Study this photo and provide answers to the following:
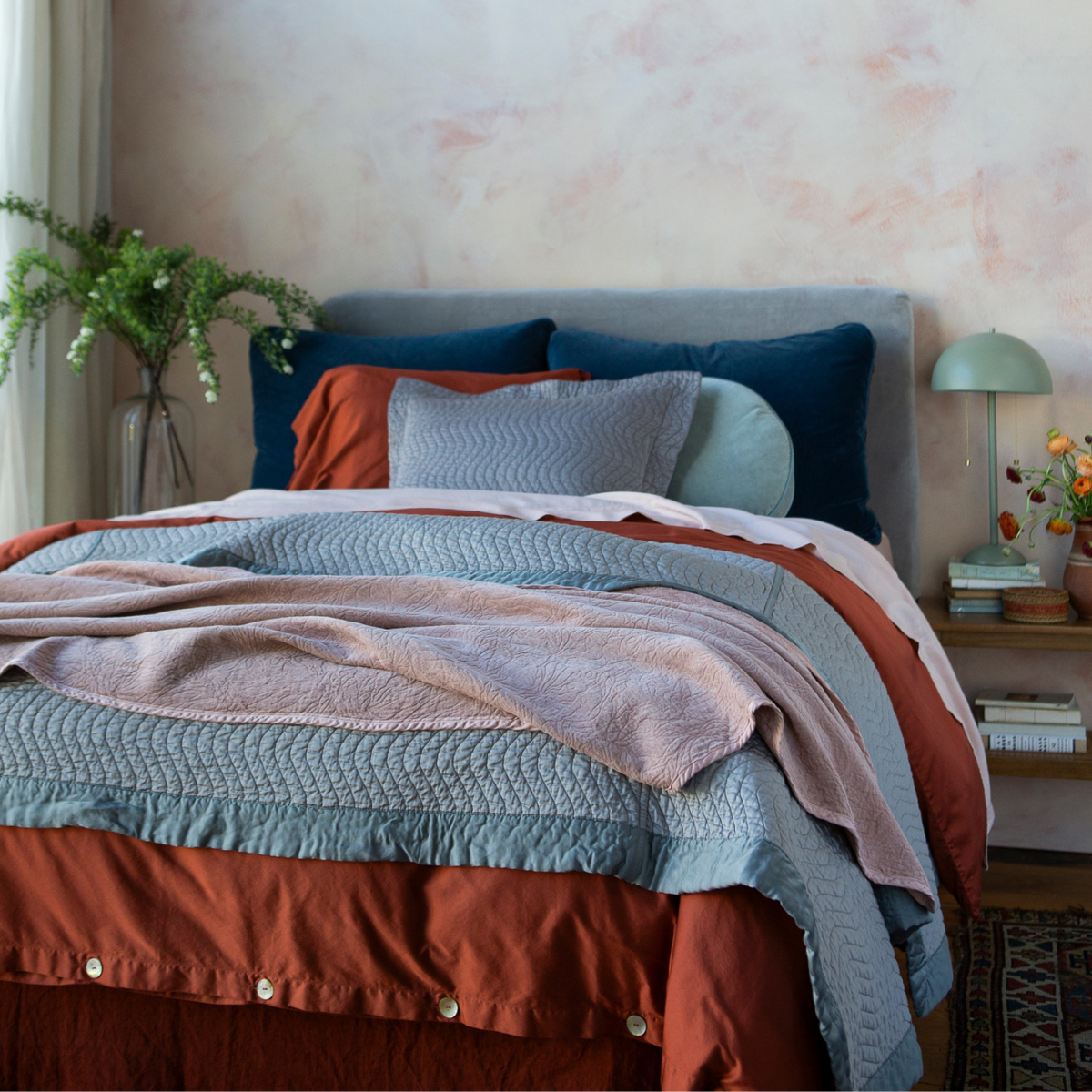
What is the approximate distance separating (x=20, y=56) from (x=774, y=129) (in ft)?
6.80

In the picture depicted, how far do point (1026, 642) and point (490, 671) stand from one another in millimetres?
1806

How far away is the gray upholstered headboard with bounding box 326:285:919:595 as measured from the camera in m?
2.91

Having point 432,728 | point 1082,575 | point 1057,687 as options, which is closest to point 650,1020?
point 432,728

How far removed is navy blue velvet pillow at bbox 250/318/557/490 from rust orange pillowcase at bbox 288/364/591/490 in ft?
0.42

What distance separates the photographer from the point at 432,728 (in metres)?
1.09

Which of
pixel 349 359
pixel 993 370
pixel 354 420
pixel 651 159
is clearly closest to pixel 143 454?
pixel 349 359

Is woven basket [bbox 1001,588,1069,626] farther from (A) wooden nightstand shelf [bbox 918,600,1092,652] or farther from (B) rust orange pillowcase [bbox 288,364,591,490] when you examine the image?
(B) rust orange pillowcase [bbox 288,364,591,490]

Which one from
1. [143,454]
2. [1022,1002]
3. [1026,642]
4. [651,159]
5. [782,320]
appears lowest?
[1022,1002]

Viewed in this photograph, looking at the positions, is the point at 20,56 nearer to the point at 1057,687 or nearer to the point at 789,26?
the point at 789,26

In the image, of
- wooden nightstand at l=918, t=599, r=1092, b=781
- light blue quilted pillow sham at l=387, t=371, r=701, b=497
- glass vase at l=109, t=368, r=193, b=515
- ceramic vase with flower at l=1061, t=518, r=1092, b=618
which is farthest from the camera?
glass vase at l=109, t=368, r=193, b=515

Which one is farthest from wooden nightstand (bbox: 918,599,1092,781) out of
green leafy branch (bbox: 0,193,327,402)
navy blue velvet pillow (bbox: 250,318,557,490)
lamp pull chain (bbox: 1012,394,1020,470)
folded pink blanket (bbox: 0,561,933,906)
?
green leafy branch (bbox: 0,193,327,402)

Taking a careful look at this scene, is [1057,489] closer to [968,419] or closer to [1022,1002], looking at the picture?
[968,419]

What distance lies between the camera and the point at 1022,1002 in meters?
1.89

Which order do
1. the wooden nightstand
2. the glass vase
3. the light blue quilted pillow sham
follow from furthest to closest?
the glass vase
the wooden nightstand
the light blue quilted pillow sham
